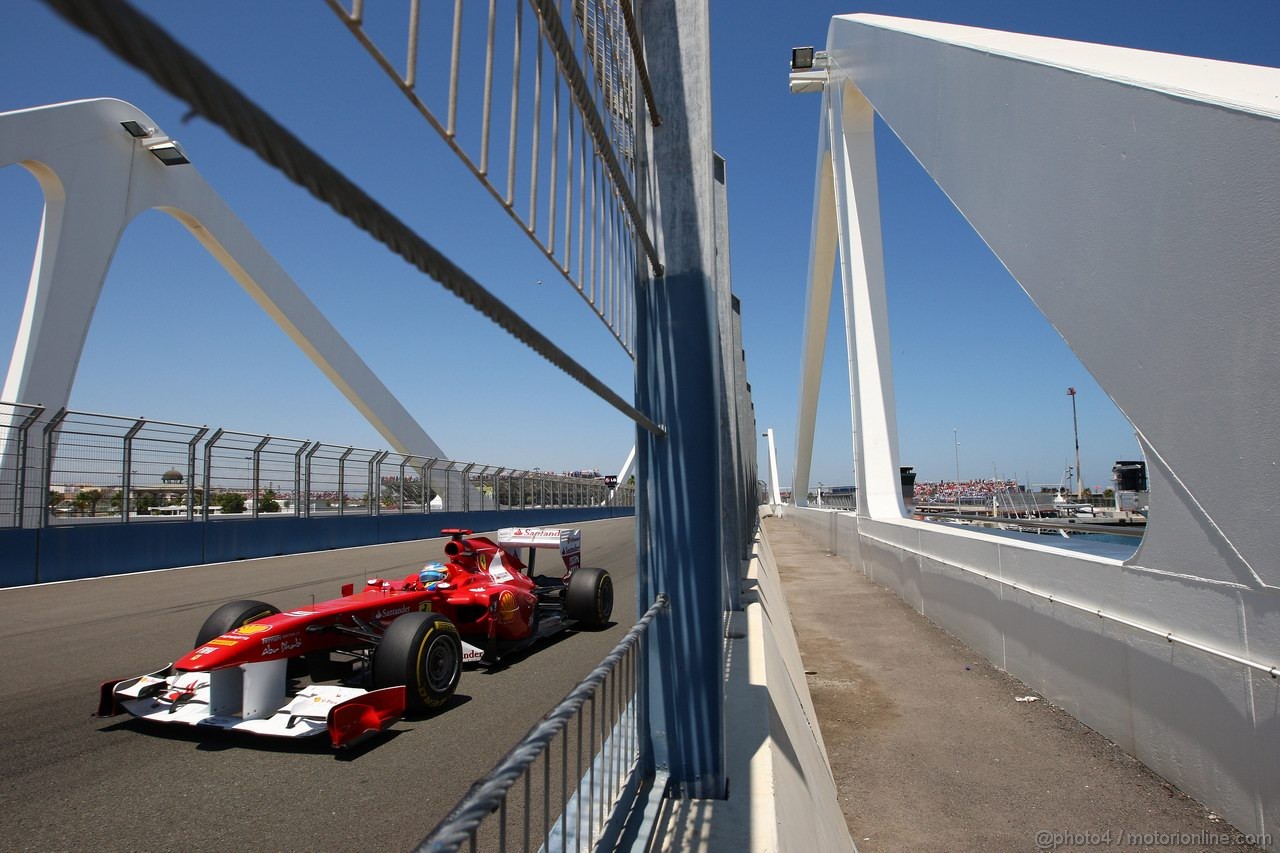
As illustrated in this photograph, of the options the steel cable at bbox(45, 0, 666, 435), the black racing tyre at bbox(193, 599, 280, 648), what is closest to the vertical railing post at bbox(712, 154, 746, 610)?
the black racing tyre at bbox(193, 599, 280, 648)

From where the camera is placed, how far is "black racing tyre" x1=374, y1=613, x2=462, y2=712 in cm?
421

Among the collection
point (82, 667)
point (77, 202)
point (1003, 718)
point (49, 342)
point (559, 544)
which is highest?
point (77, 202)

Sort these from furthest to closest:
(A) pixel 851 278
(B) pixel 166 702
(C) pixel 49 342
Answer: (C) pixel 49 342
(A) pixel 851 278
(B) pixel 166 702

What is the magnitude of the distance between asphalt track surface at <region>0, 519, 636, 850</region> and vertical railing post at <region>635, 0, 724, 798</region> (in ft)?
3.82

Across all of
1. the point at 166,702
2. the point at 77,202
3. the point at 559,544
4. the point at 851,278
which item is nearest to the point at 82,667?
the point at 166,702

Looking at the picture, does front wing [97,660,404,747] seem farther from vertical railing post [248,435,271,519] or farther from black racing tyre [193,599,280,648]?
vertical railing post [248,435,271,519]

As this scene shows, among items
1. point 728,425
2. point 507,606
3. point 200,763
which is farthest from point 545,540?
point 200,763

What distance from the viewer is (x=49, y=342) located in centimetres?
1508

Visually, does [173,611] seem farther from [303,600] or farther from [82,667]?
[82,667]

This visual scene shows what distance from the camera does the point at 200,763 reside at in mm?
3553

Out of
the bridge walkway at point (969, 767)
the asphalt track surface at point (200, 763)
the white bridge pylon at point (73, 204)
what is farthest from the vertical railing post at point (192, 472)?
the bridge walkway at point (969, 767)

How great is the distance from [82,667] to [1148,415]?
6.61m

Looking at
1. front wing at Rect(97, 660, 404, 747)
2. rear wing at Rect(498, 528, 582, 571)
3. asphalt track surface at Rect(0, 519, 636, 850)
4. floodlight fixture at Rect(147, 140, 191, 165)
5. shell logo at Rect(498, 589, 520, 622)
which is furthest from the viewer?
floodlight fixture at Rect(147, 140, 191, 165)

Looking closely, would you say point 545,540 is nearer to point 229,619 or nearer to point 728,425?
point 728,425
